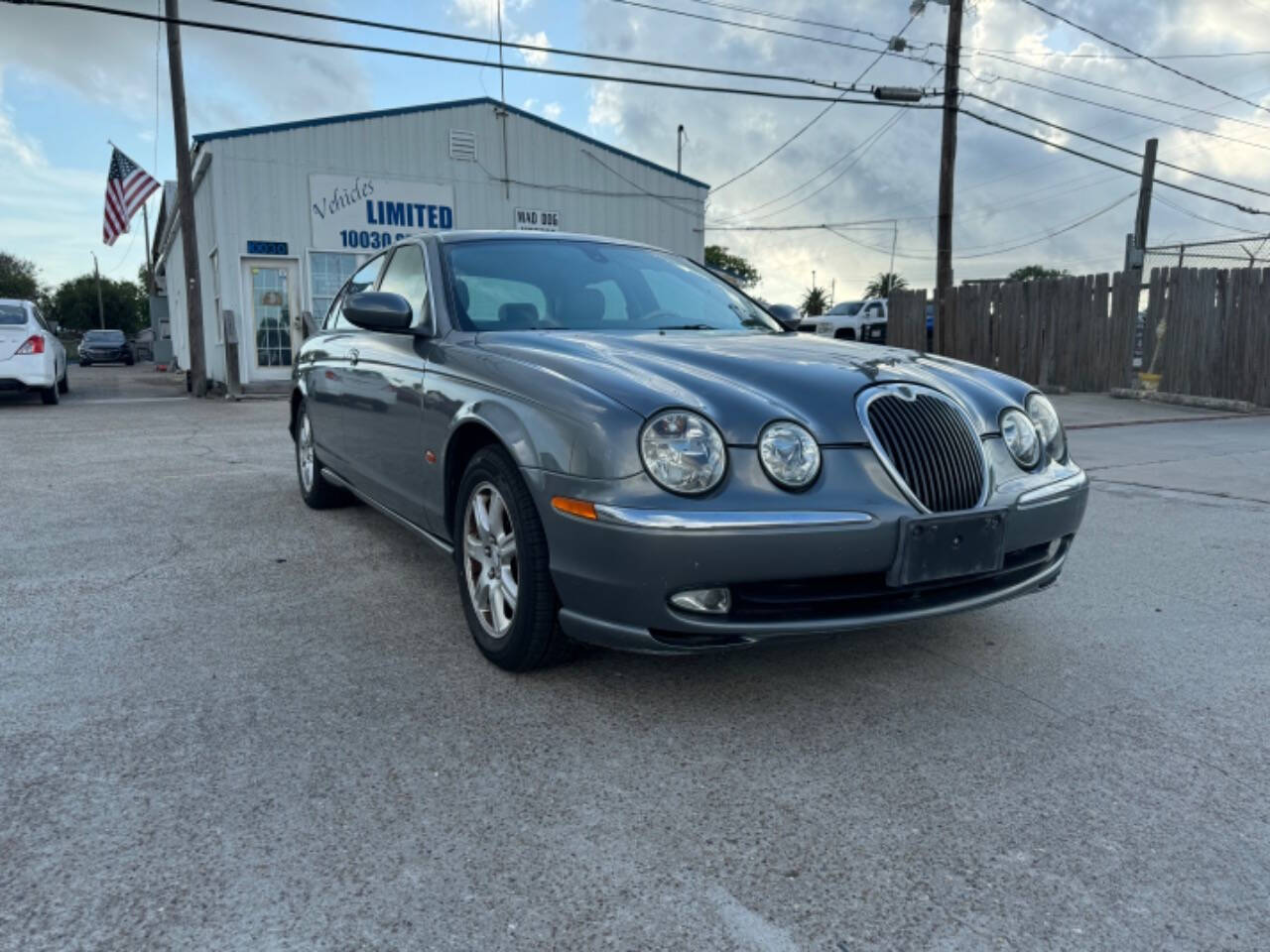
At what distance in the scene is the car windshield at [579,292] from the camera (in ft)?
12.4

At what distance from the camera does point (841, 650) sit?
3.30m

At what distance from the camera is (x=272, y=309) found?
16.8 meters

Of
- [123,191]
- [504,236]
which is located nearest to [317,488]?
[504,236]

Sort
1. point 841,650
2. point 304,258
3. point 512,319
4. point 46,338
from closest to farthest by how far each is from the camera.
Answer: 1. point 841,650
2. point 512,319
3. point 46,338
4. point 304,258

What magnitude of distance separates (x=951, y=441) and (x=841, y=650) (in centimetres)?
92

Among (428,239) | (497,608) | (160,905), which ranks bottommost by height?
(160,905)

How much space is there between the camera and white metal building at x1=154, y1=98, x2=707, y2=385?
16.1 meters

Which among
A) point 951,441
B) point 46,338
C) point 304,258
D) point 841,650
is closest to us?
point 951,441

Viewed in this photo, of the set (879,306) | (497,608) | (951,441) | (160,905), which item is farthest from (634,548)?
(879,306)

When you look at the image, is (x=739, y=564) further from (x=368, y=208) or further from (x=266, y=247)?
(x=368, y=208)

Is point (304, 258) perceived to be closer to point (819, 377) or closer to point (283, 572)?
point (283, 572)

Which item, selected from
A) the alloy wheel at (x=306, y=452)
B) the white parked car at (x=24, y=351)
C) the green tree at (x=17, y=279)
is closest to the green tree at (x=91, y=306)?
the green tree at (x=17, y=279)

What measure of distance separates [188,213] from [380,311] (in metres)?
14.1

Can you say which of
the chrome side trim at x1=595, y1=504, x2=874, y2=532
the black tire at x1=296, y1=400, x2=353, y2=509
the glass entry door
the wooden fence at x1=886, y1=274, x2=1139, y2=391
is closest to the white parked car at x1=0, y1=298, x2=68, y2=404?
the glass entry door
